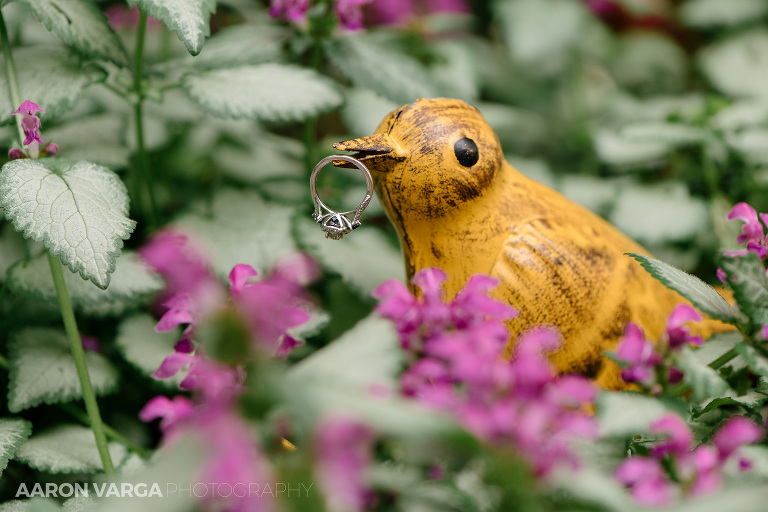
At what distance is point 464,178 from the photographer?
56cm

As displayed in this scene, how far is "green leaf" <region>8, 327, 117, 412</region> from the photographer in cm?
58

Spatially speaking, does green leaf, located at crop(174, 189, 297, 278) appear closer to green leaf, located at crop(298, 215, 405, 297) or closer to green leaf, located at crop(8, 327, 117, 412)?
green leaf, located at crop(298, 215, 405, 297)

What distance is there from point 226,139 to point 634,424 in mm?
781

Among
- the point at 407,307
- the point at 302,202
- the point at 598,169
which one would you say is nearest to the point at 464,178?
the point at 407,307

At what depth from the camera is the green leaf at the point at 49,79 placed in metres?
0.61

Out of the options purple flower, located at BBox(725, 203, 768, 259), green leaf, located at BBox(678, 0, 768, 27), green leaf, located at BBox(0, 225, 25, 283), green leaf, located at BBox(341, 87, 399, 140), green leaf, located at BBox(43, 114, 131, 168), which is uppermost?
green leaf, located at BBox(678, 0, 768, 27)

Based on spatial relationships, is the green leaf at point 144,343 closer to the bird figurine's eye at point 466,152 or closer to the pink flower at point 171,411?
the pink flower at point 171,411

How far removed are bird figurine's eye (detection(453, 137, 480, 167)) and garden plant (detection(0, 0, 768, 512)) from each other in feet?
0.41

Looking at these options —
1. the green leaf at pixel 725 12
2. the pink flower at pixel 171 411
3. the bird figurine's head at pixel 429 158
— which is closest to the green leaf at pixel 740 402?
the bird figurine's head at pixel 429 158

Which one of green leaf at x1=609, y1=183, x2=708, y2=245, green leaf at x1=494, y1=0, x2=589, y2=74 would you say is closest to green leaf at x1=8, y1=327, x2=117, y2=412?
green leaf at x1=609, y1=183, x2=708, y2=245

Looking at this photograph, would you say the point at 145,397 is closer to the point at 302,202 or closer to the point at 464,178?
the point at 302,202

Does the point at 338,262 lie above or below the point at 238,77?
below

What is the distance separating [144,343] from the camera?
66cm

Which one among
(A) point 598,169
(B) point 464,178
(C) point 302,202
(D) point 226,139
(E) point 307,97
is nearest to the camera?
(B) point 464,178
